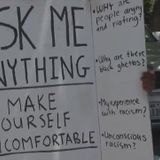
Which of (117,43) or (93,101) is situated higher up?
(117,43)

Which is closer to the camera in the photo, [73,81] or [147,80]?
[147,80]

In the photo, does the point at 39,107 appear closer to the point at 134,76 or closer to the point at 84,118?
the point at 84,118

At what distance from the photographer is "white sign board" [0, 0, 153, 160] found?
359cm

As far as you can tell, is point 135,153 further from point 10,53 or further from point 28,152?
point 10,53

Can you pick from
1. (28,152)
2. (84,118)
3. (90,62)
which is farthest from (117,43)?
(28,152)

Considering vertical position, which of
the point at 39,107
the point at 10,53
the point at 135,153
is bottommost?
the point at 135,153

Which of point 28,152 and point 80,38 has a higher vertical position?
point 80,38

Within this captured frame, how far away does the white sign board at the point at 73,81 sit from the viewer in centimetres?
359

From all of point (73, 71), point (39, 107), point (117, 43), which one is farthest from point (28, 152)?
point (117, 43)

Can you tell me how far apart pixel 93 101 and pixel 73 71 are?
0.20 metres

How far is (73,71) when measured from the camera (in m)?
3.70

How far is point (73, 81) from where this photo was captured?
3.70 m

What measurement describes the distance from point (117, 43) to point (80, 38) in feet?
0.63

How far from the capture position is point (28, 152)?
3617 millimetres
